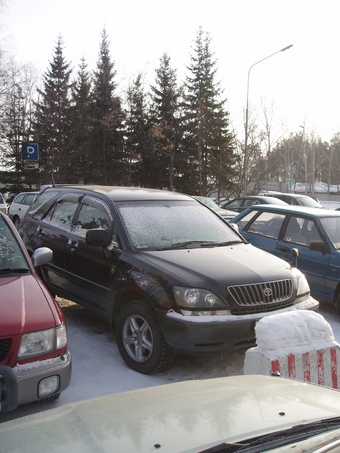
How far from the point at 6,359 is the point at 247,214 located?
5.93m

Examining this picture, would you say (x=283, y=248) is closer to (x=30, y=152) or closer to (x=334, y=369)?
(x=334, y=369)

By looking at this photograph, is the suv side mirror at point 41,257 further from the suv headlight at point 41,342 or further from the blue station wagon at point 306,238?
the blue station wagon at point 306,238

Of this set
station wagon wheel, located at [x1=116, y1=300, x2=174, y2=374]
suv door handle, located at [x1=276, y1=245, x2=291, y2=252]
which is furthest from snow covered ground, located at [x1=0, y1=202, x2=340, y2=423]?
suv door handle, located at [x1=276, y1=245, x2=291, y2=252]

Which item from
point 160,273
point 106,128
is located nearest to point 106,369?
point 160,273

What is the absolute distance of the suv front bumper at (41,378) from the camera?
3.19 m

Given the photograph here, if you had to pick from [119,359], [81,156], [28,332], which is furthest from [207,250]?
[81,156]

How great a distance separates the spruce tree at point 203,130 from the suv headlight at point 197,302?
35925 mm

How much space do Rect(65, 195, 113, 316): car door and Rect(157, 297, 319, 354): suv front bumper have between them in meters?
1.01

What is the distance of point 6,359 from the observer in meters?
3.20

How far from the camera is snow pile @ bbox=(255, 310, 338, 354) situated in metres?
3.58

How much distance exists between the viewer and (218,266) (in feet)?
14.9

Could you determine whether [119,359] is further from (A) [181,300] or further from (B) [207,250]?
(B) [207,250]

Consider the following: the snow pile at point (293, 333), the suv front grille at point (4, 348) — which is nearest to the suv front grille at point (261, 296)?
the snow pile at point (293, 333)

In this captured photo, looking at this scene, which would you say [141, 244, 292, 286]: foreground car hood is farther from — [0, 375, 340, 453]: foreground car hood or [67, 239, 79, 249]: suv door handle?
[0, 375, 340, 453]: foreground car hood
